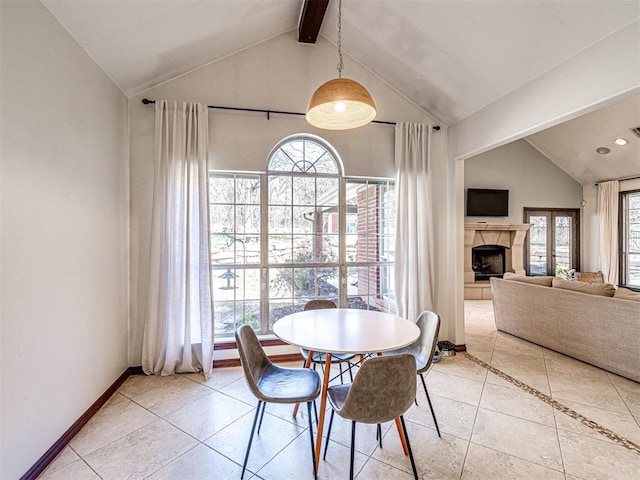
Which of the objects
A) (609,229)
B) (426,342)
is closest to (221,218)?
(426,342)

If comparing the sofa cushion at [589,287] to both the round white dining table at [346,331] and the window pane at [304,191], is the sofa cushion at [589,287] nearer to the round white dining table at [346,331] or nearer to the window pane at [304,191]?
the round white dining table at [346,331]

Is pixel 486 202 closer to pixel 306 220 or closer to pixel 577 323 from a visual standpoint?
pixel 577 323

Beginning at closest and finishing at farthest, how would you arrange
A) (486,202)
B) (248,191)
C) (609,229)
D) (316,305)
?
1. (316,305)
2. (248,191)
3. (609,229)
4. (486,202)

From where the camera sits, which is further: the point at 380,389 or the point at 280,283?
the point at 280,283

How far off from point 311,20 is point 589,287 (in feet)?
13.1

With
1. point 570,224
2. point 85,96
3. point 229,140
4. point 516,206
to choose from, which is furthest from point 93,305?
point 570,224

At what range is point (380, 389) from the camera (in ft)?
5.05

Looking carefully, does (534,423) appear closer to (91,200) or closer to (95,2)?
(91,200)

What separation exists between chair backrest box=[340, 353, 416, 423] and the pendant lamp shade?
145 centimetres

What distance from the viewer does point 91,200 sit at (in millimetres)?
2365

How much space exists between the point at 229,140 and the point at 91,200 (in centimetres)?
139

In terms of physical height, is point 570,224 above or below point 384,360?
above

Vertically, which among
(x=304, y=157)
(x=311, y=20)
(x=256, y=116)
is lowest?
(x=304, y=157)

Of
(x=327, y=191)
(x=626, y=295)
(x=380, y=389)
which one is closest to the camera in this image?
(x=380, y=389)
